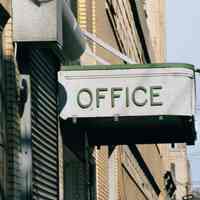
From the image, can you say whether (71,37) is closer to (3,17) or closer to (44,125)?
(44,125)

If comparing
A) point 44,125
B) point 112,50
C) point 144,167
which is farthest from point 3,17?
point 144,167

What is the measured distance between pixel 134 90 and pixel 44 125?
1324 millimetres

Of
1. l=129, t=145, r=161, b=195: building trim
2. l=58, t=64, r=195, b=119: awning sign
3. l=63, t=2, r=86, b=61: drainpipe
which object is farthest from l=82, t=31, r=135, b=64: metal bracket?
l=129, t=145, r=161, b=195: building trim

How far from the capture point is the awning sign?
14398 millimetres

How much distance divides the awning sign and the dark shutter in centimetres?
42

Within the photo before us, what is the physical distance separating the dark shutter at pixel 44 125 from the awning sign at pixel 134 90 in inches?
16.7

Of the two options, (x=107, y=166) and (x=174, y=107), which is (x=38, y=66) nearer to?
(x=174, y=107)

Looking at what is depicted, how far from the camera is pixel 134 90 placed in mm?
14414

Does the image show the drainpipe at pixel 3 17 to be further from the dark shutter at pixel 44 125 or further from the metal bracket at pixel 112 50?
the metal bracket at pixel 112 50

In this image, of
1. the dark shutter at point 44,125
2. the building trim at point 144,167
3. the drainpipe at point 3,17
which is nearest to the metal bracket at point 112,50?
the dark shutter at point 44,125

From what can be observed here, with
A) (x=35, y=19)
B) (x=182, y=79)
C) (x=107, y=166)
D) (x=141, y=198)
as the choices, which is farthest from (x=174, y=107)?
(x=141, y=198)

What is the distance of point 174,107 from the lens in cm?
1449

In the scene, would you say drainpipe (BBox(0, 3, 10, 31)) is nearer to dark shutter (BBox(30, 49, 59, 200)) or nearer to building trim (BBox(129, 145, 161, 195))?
dark shutter (BBox(30, 49, 59, 200))

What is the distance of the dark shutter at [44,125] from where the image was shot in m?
13.5
